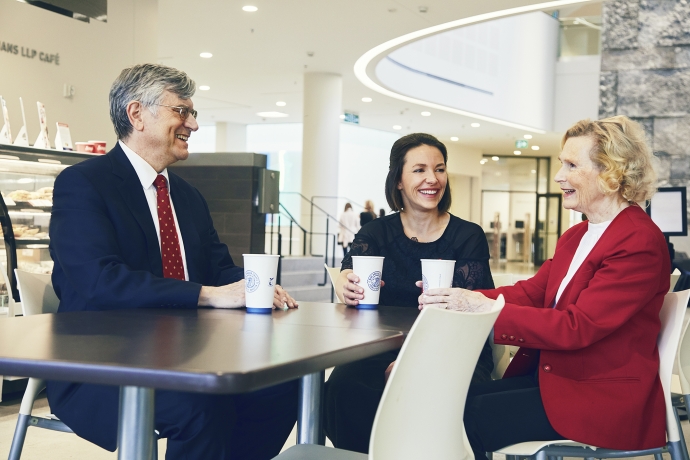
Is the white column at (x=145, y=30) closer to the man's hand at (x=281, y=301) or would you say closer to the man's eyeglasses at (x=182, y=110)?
the man's eyeglasses at (x=182, y=110)

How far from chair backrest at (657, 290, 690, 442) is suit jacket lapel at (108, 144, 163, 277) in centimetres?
140

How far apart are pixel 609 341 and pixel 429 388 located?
0.76m

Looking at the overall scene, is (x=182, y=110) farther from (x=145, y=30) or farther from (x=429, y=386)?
(x=145, y=30)

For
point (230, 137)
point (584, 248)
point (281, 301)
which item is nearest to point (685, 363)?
point (584, 248)

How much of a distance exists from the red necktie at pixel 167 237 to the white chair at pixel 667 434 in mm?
1077

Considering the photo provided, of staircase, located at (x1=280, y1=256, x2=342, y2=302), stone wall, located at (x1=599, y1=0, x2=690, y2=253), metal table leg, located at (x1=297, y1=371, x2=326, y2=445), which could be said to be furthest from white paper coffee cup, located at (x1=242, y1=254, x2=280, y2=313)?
staircase, located at (x1=280, y1=256, x2=342, y2=302)

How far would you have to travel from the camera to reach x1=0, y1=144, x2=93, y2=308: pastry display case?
493cm

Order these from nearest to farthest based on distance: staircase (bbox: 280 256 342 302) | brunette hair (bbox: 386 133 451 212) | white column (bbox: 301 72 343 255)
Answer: brunette hair (bbox: 386 133 451 212) < staircase (bbox: 280 256 342 302) < white column (bbox: 301 72 343 255)

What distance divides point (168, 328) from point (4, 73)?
5.43m

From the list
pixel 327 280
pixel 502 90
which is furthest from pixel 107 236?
pixel 502 90

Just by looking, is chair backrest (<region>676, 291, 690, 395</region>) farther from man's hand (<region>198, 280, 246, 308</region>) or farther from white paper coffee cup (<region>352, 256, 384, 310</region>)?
man's hand (<region>198, 280, 246, 308</region>)

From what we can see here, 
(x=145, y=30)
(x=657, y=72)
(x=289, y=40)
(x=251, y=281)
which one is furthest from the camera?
(x=289, y=40)

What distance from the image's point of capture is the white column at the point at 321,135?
12547mm

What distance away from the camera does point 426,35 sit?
10195mm
